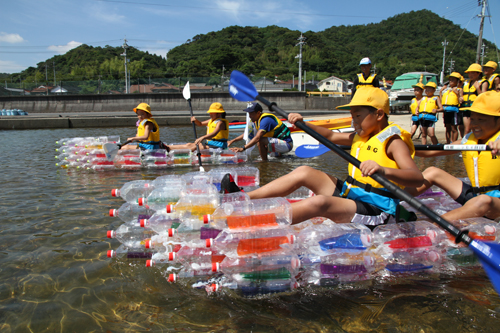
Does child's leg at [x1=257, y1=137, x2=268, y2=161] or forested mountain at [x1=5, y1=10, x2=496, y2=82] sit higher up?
forested mountain at [x1=5, y1=10, x2=496, y2=82]

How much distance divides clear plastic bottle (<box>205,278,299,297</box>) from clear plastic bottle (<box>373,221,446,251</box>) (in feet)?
2.79

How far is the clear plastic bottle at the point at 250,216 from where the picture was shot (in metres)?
2.79

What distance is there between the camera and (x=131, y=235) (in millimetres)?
3406

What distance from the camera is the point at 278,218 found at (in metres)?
2.88

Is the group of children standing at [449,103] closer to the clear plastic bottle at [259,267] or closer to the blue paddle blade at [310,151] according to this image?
the blue paddle blade at [310,151]

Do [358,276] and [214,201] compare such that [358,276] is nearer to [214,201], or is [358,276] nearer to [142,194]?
[214,201]

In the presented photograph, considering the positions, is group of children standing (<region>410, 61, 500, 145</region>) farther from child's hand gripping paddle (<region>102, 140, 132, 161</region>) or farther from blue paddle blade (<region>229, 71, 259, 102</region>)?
child's hand gripping paddle (<region>102, 140, 132, 161</region>)

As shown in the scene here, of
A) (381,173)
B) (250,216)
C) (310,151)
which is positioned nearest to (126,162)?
(310,151)

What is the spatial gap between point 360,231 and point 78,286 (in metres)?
2.56

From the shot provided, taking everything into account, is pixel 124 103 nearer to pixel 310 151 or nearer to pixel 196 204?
pixel 310 151

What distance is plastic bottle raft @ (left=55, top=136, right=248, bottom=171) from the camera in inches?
314

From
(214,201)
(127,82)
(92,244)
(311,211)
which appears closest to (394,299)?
(311,211)

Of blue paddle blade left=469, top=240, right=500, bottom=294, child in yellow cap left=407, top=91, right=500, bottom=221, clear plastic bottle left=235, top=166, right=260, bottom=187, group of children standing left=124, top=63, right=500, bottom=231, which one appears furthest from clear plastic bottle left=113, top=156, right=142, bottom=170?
blue paddle blade left=469, top=240, right=500, bottom=294

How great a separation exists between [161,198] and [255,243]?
1.20m
